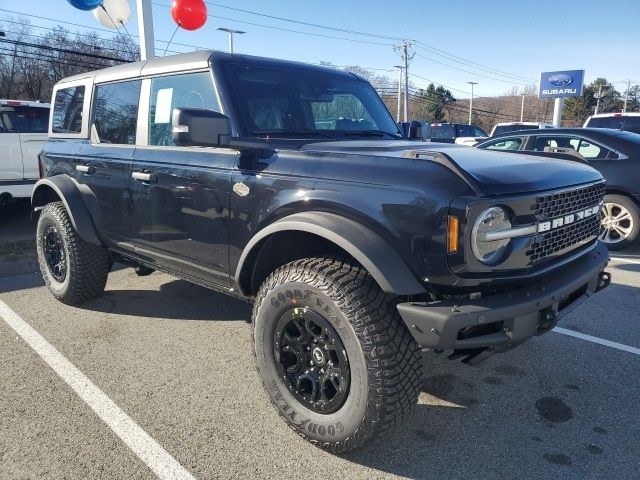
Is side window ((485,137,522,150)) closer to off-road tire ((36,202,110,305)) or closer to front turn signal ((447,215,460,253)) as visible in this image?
off-road tire ((36,202,110,305))

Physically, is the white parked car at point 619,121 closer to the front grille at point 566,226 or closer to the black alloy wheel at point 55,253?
the front grille at point 566,226

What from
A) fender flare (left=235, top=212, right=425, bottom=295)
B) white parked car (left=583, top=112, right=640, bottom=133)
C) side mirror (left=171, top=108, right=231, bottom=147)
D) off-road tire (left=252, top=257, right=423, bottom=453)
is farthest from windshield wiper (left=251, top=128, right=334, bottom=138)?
white parked car (left=583, top=112, right=640, bottom=133)

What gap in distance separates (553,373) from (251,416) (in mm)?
2031

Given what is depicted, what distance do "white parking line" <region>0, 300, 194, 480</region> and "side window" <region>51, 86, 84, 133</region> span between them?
1822 millimetres

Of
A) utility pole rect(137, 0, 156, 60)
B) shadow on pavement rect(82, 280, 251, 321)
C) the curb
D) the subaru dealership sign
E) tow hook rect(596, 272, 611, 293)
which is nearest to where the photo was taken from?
tow hook rect(596, 272, 611, 293)

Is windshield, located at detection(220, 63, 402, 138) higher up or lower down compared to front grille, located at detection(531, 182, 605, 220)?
higher up

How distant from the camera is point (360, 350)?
7.57 ft

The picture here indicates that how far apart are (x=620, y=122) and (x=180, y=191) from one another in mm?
11036

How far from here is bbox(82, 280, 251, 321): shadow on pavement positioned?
14.8 feet

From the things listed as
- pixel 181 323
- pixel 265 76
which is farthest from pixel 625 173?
pixel 181 323

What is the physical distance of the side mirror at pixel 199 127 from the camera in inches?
103

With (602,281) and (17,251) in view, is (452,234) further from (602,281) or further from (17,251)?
(17,251)

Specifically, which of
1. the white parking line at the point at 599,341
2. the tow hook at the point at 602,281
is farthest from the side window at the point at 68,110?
the white parking line at the point at 599,341

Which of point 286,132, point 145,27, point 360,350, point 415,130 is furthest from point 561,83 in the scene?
point 360,350
